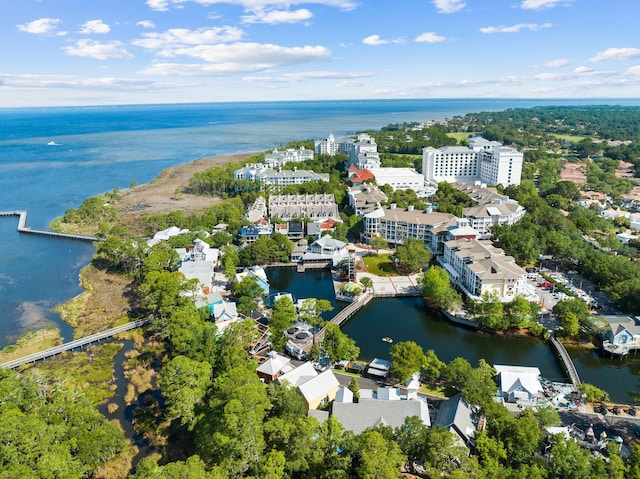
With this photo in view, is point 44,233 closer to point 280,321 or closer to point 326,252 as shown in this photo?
point 326,252

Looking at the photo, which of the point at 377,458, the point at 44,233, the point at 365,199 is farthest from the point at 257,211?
the point at 377,458

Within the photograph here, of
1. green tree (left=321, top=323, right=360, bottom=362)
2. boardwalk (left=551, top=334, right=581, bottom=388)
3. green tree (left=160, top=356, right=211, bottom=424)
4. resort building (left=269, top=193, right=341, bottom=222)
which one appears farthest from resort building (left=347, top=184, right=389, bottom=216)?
Result: green tree (left=160, top=356, right=211, bottom=424)

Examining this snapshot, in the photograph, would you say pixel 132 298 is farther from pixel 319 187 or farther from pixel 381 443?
pixel 319 187

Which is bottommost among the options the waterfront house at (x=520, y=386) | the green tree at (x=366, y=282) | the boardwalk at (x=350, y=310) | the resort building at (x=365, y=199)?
the boardwalk at (x=350, y=310)

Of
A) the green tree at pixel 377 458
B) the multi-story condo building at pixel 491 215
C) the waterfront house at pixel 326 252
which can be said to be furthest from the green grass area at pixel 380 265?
the green tree at pixel 377 458

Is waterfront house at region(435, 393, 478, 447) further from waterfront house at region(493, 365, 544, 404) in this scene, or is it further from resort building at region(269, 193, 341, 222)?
resort building at region(269, 193, 341, 222)

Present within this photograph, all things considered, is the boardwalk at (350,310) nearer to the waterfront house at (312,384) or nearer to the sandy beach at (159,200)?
the waterfront house at (312,384)
